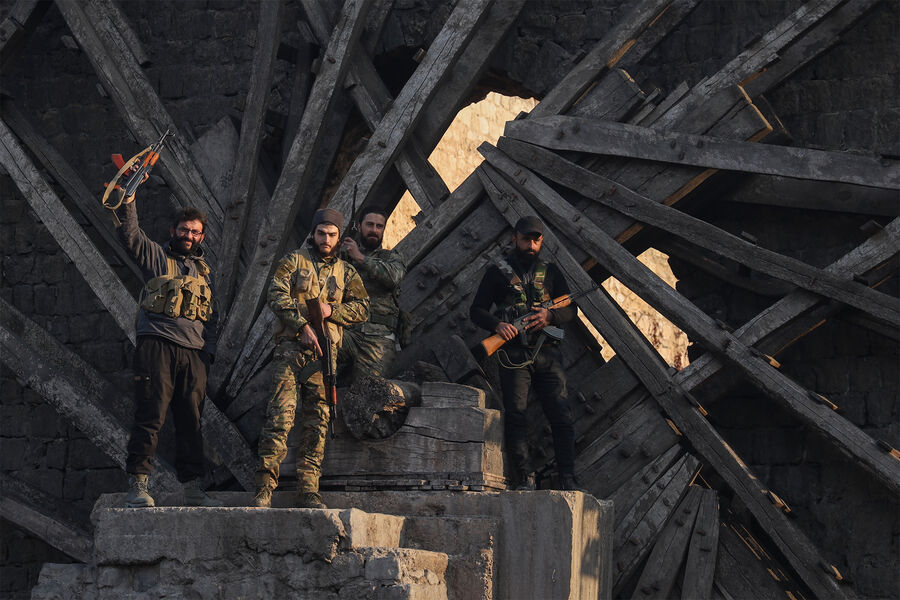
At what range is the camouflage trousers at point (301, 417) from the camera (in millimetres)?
6344

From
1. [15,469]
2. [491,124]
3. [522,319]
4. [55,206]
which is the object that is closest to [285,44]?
[55,206]

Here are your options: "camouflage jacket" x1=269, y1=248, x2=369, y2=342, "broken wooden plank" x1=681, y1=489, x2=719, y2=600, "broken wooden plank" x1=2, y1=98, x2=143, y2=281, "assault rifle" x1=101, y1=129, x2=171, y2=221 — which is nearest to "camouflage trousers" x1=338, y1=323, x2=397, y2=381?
"camouflage jacket" x1=269, y1=248, x2=369, y2=342

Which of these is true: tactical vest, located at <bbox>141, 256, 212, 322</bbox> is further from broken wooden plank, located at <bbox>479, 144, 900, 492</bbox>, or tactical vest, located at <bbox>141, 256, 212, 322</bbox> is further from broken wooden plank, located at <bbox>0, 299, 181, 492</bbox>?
broken wooden plank, located at <bbox>479, 144, 900, 492</bbox>

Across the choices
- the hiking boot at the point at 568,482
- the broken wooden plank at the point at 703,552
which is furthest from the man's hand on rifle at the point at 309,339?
the broken wooden plank at the point at 703,552

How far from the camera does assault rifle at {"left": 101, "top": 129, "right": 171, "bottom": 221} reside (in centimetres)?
678

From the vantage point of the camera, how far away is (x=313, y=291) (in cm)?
658

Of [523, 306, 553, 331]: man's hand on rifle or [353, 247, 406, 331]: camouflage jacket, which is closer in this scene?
[523, 306, 553, 331]: man's hand on rifle

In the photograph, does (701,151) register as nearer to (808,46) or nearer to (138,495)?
(808,46)

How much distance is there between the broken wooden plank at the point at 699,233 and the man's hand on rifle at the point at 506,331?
1.13 m

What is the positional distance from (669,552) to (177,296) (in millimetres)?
3194

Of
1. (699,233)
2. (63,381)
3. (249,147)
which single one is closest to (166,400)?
(63,381)

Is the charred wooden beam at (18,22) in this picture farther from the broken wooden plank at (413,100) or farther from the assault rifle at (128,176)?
the broken wooden plank at (413,100)

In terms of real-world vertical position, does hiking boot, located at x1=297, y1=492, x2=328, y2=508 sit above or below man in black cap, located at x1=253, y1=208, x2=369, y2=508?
below

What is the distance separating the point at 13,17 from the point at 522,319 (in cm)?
484
